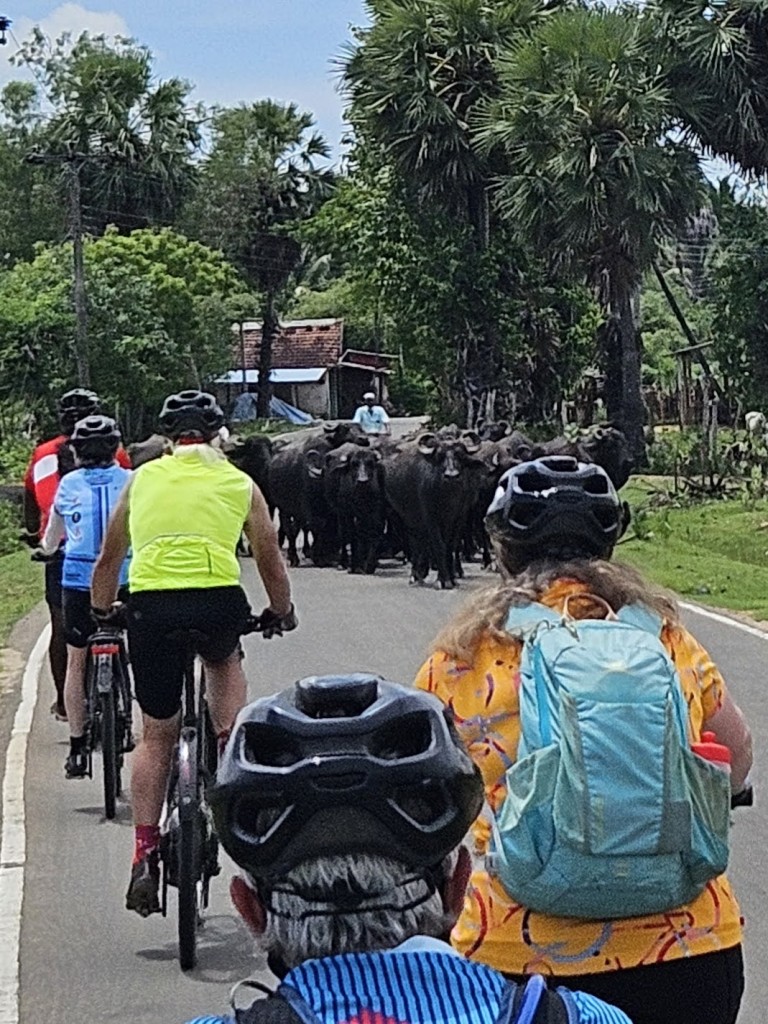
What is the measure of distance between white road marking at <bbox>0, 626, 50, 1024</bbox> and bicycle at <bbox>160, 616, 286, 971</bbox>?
1.98ft

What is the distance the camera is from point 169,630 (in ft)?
21.0

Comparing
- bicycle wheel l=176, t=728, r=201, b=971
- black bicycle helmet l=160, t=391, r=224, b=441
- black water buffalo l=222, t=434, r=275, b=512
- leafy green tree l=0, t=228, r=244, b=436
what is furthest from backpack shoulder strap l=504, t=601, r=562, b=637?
leafy green tree l=0, t=228, r=244, b=436

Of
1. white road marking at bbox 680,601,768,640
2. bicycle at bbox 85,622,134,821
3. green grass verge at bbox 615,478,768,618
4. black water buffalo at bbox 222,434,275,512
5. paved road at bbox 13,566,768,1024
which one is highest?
bicycle at bbox 85,622,134,821

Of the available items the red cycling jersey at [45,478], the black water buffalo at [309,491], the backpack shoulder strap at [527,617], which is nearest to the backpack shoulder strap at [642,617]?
the backpack shoulder strap at [527,617]

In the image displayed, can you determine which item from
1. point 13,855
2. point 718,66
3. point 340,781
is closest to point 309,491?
point 718,66

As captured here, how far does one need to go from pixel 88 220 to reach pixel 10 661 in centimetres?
5462

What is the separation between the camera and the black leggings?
339 cm

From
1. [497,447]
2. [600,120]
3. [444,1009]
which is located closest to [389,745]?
[444,1009]

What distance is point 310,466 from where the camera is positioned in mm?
21703

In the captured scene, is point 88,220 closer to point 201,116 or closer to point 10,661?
point 201,116

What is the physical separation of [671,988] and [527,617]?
755mm

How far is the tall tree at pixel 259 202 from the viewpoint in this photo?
6919cm

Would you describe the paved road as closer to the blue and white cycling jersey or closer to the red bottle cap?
the blue and white cycling jersey

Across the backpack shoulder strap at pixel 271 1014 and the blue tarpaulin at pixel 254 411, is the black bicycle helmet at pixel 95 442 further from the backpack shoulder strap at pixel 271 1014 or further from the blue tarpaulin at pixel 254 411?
the blue tarpaulin at pixel 254 411
